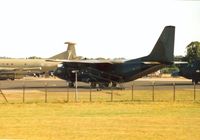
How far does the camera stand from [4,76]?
98.2 m

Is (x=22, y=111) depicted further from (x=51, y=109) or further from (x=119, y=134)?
(x=119, y=134)

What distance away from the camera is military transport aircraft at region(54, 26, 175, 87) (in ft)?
194

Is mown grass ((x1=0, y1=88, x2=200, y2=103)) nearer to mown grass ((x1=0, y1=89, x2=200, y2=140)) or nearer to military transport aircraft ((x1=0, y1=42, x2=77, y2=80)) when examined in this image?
mown grass ((x1=0, y1=89, x2=200, y2=140))

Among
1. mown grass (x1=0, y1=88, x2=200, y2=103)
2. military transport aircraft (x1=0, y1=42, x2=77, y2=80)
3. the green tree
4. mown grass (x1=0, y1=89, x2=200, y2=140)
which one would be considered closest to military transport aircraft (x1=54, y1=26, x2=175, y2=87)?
mown grass (x1=0, y1=88, x2=200, y2=103)

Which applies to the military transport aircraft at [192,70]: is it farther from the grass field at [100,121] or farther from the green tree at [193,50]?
the green tree at [193,50]

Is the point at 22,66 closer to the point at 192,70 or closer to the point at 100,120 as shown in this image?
the point at 192,70

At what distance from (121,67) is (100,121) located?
3656 cm

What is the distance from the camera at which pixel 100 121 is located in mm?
25172

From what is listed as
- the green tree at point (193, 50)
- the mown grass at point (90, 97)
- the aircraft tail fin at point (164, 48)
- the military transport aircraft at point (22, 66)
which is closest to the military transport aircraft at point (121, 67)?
the aircraft tail fin at point (164, 48)

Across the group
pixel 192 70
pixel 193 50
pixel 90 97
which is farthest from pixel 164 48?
pixel 193 50

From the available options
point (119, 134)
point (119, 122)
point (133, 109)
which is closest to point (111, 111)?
point (133, 109)

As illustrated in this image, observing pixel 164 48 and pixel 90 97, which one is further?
pixel 164 48

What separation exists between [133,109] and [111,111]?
7.20ft

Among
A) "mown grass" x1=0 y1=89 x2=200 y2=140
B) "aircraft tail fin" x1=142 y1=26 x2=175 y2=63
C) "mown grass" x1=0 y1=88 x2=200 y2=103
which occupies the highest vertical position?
"aircraft tail fin" x1=142 y1=26 x2=175 y2=63
